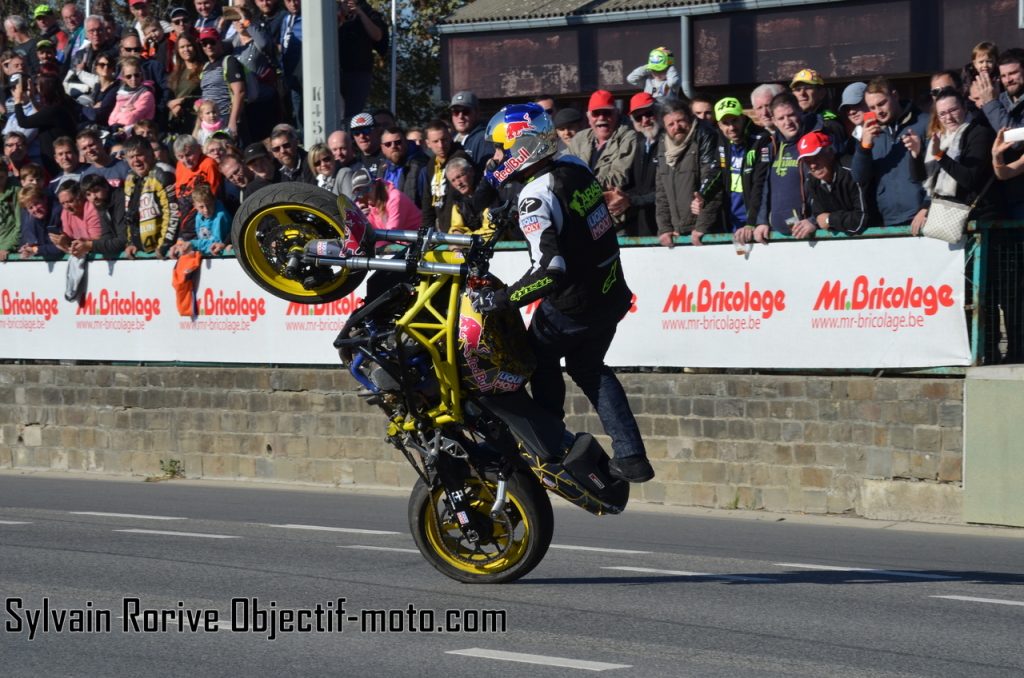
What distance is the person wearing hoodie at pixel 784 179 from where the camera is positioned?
41.4ft

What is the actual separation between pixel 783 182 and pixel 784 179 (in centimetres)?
2

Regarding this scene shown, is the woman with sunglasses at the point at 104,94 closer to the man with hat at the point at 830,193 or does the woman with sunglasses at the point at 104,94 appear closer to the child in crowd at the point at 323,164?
the child in crowd at the point at 323,164

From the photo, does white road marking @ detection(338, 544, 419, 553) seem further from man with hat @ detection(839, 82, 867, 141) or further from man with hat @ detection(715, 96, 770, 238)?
man with hat @ detection(839, 82, 867, 141)

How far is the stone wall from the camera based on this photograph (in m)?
12.2

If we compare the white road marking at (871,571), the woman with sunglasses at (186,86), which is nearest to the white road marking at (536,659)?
the white road marking at (871,571)

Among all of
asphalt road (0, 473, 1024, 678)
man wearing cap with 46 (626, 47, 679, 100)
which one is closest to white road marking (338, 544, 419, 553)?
asphalt road (0, 473, 1024, 678)

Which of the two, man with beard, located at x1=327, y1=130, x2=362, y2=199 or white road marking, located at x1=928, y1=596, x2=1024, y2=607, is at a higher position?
man with beard, located at x1=327, y1=130, x2=362, y2=199

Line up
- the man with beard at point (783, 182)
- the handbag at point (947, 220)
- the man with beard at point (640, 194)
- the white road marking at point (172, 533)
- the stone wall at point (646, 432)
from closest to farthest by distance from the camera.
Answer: the white road marking at point (172, 533), the handbag at point (947, 220), the stone wall at point (646, 432), the man with beard at point (783, 182), the man with beard at point (640, 194)

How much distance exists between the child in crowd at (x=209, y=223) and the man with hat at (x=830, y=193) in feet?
19.5

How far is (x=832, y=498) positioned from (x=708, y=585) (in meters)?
4.02

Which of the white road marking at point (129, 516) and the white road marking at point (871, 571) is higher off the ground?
the white road marking at point (871, 571)

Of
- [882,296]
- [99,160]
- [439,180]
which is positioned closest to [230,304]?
[439,180]

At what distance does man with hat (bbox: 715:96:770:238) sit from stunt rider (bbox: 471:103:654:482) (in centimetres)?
476

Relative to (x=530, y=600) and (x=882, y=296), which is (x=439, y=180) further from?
(x=530, y=600)
